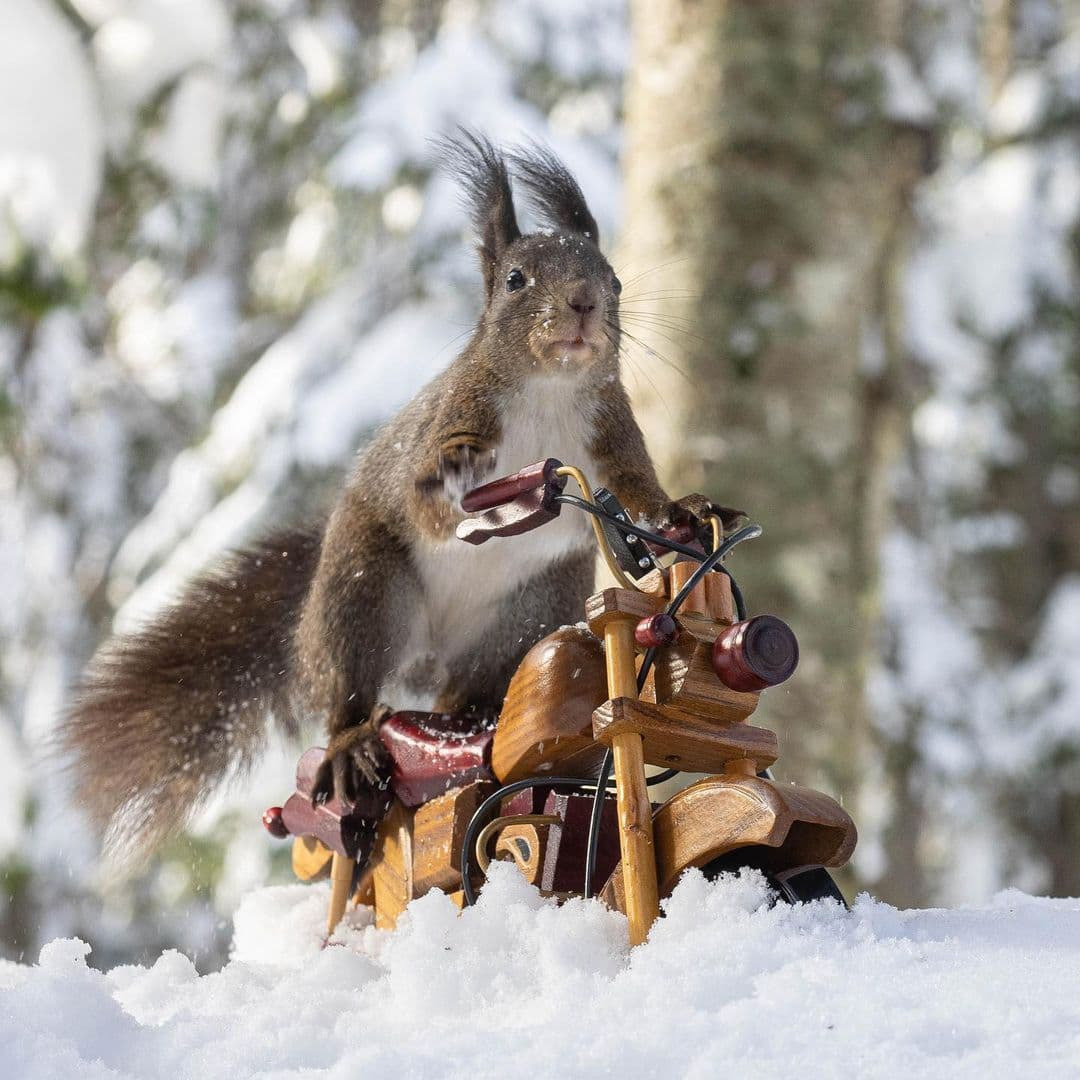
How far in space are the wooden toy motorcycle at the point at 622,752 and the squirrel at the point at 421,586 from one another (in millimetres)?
96

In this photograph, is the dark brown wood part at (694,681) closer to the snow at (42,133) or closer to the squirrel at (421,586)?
the squirrel at (421,586)

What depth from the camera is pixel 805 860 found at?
981 millimetres

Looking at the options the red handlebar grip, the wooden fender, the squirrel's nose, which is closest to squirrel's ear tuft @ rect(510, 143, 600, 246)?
the squirrel's nose

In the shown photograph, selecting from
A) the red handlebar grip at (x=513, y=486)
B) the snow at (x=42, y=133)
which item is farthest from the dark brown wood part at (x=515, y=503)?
the snow at (x=42, y=133)

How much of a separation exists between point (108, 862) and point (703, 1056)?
2.96 feet

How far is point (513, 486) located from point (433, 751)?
11.5 inches

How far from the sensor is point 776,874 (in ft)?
3.22

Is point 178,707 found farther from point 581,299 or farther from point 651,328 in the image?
point 651,328

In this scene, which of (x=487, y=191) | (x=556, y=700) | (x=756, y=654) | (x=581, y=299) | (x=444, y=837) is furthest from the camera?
(x=487, y=191)

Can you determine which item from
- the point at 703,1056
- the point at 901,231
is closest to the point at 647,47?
the point at 901,231

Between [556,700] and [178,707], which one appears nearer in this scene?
[556,700]

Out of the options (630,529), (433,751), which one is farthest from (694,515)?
(433,751)

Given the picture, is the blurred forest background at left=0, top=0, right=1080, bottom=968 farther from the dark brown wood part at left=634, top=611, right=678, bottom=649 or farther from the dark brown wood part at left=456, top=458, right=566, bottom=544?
the dark brown wood part at left=634, top=611, right=678, bottom=649

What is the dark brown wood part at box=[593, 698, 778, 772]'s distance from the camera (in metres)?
0.98
